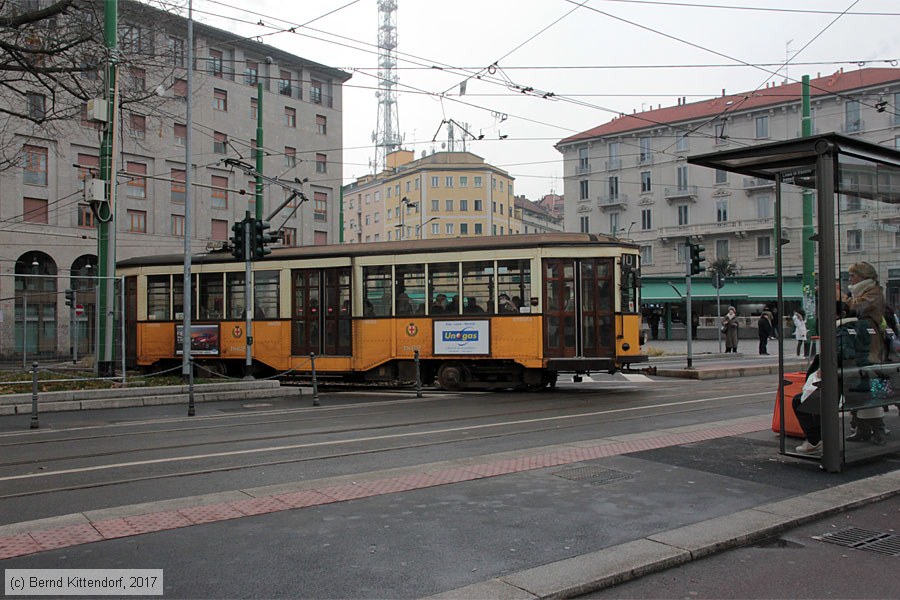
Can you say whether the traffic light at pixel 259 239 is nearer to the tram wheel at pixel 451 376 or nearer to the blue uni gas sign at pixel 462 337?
the blue uni gas sign at pixel 462 337

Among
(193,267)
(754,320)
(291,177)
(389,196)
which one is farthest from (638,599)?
(389,196)

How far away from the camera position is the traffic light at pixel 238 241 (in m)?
17.2

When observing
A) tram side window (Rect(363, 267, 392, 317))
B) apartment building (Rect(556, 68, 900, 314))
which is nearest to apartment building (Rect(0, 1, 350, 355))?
tram side window (Rect(363, 267, 392, 317))

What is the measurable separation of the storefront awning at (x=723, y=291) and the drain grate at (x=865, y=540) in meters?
43.1

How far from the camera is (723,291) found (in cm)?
5081

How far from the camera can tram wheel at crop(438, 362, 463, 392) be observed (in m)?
16.7

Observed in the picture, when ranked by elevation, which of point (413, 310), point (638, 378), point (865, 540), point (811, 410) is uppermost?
point (413, 310)

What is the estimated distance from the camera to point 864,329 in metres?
7.36

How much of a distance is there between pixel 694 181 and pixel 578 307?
53.3 metres

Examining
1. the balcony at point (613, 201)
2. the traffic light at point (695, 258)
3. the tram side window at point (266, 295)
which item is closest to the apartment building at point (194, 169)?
the tram side window at point (266, 295)

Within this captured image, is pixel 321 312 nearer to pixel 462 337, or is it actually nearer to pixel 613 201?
pixel 462 337

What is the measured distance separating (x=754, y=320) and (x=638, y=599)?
46.8 metres

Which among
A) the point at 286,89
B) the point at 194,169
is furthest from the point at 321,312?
the point at 286,89

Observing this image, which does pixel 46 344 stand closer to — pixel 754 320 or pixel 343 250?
pixel 343 250
